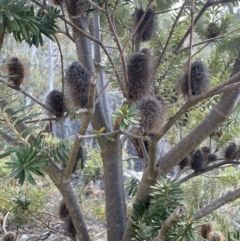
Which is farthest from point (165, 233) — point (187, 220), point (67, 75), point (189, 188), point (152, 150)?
point (189, 188)

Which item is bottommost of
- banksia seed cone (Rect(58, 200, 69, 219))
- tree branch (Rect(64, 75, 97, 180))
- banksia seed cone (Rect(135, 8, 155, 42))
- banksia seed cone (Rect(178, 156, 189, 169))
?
banksia seed cone (Rect(58, 200, 69, 219))

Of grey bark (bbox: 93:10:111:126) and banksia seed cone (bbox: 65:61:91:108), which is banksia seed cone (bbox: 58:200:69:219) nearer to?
grey bark (bbox: 93:10:111:126)

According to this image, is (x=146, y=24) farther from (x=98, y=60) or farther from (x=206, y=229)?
(x=206, y=229)

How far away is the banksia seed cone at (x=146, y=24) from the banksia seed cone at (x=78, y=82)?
283mm

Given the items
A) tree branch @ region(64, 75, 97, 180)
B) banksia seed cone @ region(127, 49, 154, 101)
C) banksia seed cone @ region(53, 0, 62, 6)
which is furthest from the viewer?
banksia seed cone @ region(53, 0, 62, 6)

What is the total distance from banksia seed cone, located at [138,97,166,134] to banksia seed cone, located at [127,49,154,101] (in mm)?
35

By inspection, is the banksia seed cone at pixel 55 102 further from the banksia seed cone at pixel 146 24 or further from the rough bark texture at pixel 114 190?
the banksia seed cone at pixel 146 24

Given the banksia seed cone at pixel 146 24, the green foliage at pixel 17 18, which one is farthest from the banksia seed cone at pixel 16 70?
the banksia seed cone at pixel 146 24

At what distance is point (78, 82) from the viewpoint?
0.51m

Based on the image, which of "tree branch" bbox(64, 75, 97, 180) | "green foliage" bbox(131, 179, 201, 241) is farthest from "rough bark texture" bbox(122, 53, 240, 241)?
"tree branch" bbox(64, 75, 97, 180)

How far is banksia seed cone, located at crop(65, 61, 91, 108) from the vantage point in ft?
1.69

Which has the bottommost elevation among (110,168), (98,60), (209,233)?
(209,233)

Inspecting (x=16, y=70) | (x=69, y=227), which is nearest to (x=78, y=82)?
(x=16, y=70)

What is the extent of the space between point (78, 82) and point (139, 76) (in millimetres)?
93
